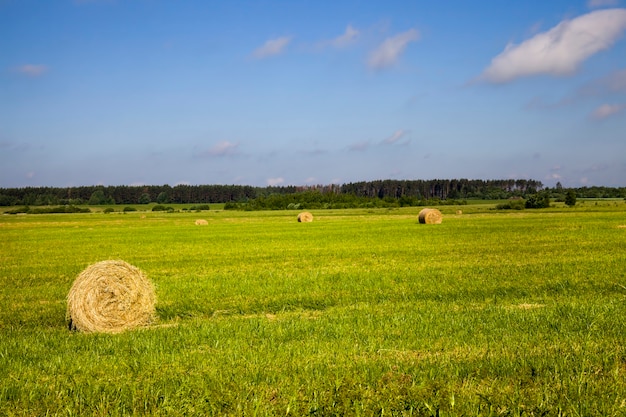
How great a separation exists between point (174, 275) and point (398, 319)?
12.2 metres

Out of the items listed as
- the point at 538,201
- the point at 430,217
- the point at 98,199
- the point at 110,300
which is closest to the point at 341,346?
the point at 110,300

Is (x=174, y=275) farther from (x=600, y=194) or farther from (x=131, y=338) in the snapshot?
(x=600, y=194)

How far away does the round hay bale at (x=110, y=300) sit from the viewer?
12.7m

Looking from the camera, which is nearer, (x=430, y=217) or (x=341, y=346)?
(x=341, y=346)

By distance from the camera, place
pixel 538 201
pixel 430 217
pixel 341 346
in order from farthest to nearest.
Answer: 1. pixel 538 201
2. pixel 430 217
3. pixel 341 346

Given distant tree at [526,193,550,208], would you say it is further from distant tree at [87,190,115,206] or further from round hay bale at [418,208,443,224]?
distant tree at [87,190,115,206]

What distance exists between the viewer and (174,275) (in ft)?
69.9

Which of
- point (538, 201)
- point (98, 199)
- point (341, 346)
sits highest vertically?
point (98, 199)

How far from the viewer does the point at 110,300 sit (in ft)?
43.0

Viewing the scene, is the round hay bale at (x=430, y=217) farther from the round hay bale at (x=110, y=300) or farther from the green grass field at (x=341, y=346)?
the round hay bale at (x=110, y=300)

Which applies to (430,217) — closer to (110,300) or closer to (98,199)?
(110,300)

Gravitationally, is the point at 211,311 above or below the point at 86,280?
below

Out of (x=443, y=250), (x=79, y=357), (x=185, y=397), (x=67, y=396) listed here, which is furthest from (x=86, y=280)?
(x=443, y=250)

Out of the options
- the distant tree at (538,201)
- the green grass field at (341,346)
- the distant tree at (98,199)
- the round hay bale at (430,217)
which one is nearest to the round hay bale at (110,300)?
the green grass field at (341,346)
